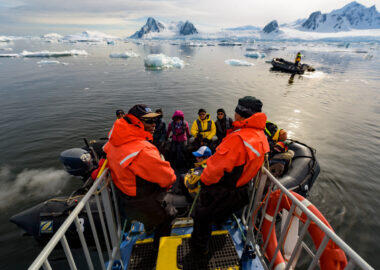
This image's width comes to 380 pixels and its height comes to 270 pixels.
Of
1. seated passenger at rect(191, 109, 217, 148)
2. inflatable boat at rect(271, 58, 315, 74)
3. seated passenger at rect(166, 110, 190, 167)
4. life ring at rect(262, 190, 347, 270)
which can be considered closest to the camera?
life ring at rect(262, 190, 347, 270)

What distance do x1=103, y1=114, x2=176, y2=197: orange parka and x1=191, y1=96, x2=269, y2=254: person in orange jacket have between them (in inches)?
26.8

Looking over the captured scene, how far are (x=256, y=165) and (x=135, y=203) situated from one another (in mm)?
1734

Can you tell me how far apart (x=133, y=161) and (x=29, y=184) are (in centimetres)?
685

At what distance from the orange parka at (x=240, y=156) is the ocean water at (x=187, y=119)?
16.9 feet

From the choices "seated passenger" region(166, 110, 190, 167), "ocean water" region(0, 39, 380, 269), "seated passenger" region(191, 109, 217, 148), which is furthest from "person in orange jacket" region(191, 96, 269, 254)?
"ocean water" region(0, 39, 380, 269)

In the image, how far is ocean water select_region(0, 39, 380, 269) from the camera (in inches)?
227

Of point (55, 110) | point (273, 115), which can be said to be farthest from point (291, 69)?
point (55, 110)

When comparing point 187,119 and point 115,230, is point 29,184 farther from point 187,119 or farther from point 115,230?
point 187,119

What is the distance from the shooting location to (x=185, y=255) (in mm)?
2982

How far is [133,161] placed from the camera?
230 cm

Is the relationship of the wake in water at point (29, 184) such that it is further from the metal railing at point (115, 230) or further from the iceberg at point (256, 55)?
the iceberg at point (256, 55)

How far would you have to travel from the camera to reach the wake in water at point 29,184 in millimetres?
6064

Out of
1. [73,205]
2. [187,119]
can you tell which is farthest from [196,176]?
[187,119]

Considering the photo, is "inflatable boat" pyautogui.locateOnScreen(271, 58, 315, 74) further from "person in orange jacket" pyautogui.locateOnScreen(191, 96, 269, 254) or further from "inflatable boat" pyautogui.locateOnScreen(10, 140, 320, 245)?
"person in orange jacket" pyautogui.locateOnScreen(191, 96, 269, 254)
